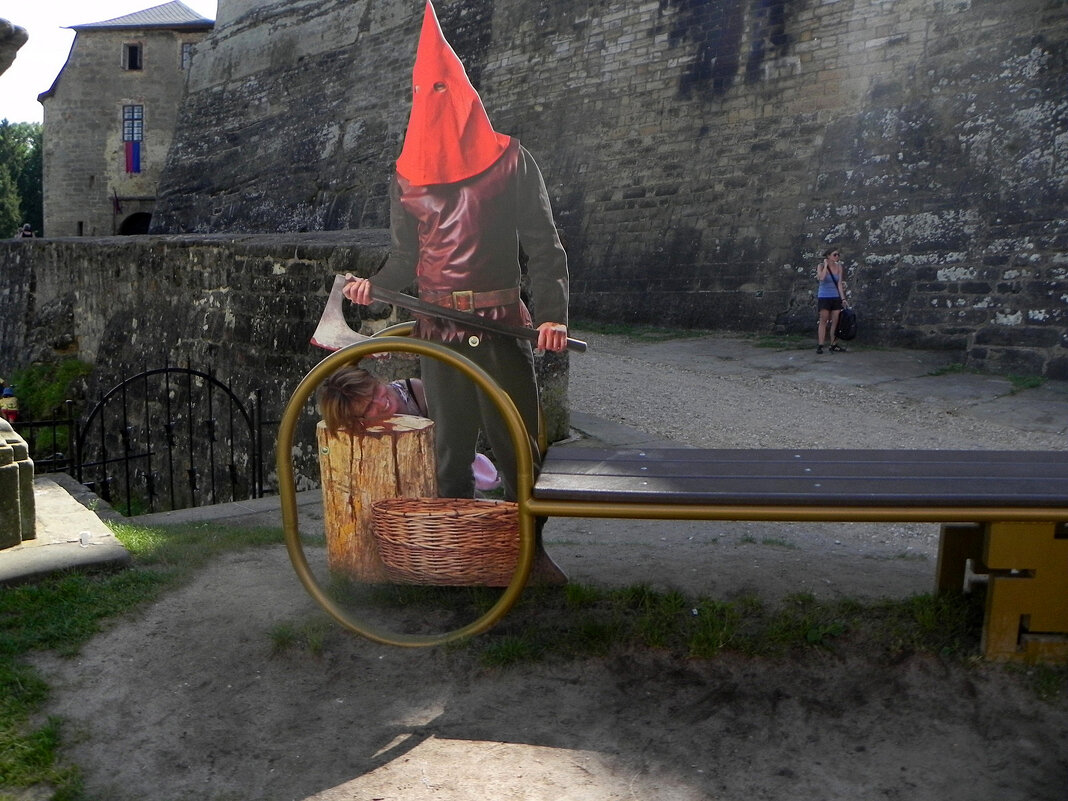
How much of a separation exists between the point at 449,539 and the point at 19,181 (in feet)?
176

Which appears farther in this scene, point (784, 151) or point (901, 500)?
point (784, 151)

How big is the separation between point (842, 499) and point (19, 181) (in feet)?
179

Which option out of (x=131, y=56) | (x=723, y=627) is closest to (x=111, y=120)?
(x=131, y=56)

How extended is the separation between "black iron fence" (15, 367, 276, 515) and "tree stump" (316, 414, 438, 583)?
279cm

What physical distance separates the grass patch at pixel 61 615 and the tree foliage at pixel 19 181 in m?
44.6

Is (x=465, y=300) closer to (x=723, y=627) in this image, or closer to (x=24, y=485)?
(x=723, y=627)

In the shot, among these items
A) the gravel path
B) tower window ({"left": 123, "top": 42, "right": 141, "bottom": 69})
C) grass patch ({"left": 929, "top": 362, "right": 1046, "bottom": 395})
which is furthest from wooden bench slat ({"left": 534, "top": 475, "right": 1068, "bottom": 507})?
tower window ({"left": 123, "top": 42, "right": 141, "bottom": 69})

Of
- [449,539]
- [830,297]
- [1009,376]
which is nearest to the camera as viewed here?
[449,539]

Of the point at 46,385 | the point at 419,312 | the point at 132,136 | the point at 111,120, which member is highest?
the point at 111,120

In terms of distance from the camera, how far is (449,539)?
10.6 ft

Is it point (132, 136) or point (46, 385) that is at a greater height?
point (132, 136)

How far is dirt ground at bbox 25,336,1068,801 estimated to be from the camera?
94.9 inches

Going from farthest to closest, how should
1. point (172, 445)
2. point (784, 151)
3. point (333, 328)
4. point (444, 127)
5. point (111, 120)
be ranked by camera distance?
point (111, 120) < point (784, 151) < point (172, 445) < point (333, 328) < point (444, 127)

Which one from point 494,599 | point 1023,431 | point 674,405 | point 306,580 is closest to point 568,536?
point 494,599
